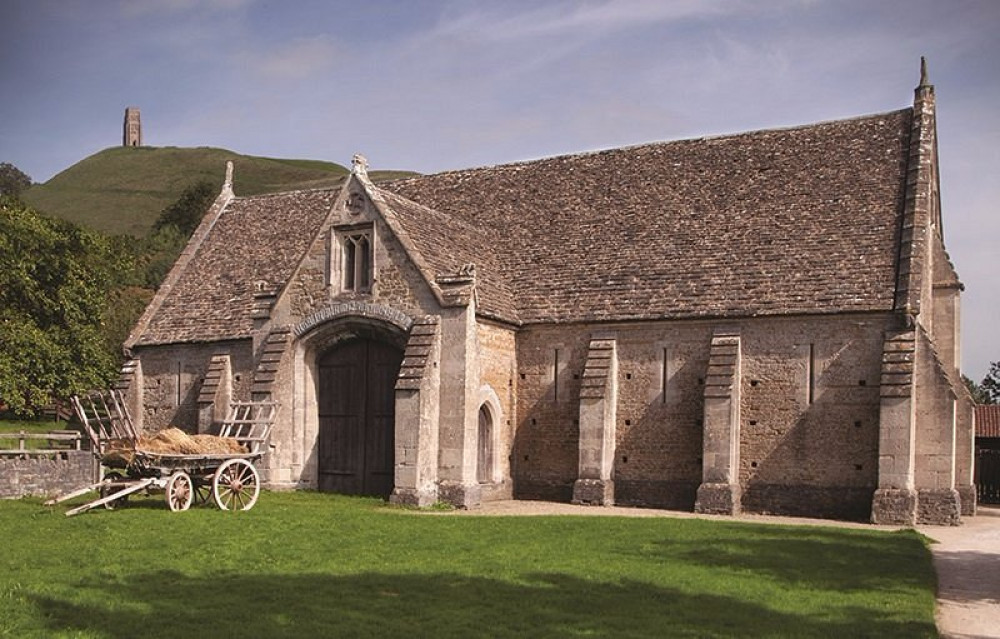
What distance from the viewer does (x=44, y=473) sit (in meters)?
24.4

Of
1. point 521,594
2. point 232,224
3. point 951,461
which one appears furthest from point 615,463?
point 232,224

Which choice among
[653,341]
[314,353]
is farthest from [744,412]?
[314,353]

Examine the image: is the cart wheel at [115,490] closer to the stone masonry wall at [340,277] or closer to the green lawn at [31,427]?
the stone masonry wall at [340,277]

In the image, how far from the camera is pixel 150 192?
14038cm

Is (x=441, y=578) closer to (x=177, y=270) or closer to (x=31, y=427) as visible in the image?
(x=177, y=270)

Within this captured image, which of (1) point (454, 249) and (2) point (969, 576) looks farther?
(1) point (454, 249)

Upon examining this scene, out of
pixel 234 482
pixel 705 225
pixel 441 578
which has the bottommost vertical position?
pixel 441 578

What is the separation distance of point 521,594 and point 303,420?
16.8 metres

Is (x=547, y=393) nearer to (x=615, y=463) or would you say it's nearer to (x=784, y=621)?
(x=615, y=463)

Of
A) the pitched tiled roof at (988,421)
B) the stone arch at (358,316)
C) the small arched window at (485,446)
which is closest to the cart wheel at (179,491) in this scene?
the stone arch at (358,316)

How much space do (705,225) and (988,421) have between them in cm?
1642

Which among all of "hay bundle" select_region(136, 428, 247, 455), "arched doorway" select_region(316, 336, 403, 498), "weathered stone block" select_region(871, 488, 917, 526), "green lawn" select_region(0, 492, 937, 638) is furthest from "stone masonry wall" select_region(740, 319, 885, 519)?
"hay bundle" select_region(136, 428, 247, 455)

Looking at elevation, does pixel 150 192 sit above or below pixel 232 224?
above

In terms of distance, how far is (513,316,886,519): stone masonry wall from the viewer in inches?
998
